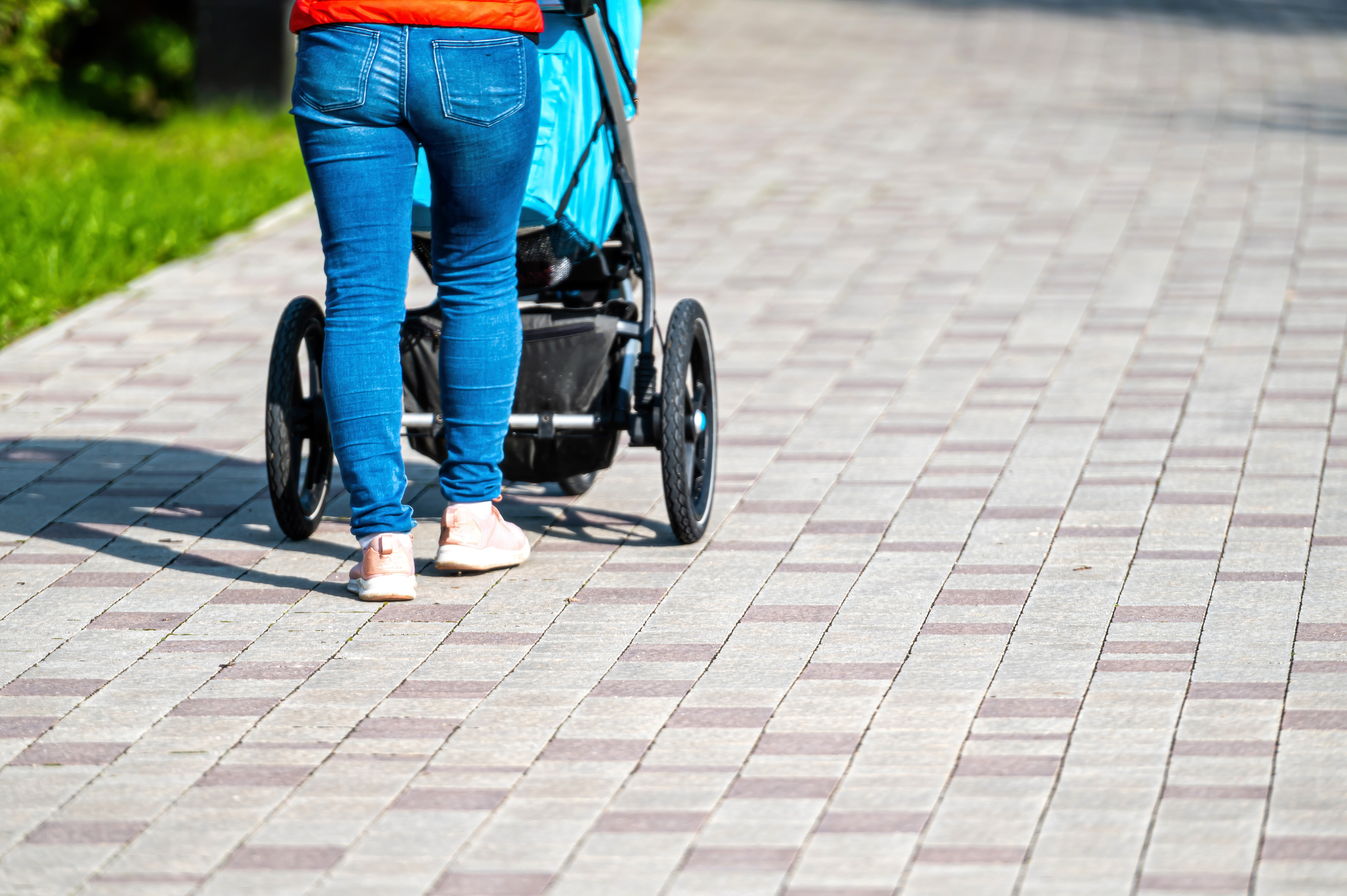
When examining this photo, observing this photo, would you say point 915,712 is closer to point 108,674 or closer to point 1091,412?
point 108,674

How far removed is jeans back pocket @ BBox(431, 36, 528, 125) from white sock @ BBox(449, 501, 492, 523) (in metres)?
0.88

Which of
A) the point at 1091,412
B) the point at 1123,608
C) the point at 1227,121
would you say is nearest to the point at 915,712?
the point at 1123,608

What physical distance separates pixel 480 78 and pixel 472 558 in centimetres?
109

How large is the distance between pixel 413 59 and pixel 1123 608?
6.25ft

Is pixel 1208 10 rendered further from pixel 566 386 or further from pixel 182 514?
pixel 182 514

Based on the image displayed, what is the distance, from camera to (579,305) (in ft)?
15.8

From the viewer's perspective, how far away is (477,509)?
166 inches

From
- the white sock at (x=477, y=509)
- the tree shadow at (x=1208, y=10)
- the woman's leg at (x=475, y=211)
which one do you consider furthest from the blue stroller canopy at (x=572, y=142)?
the tree shadow at (x=1208, y=10)

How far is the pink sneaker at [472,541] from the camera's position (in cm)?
420

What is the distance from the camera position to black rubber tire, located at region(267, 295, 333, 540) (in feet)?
14.2

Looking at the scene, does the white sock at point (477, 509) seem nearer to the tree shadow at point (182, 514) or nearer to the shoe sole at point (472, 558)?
the shoe sole at point (472, 558)

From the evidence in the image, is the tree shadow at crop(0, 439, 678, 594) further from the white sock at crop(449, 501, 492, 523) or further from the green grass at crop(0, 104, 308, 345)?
the green grass at crop(0, 104, 308, 345)

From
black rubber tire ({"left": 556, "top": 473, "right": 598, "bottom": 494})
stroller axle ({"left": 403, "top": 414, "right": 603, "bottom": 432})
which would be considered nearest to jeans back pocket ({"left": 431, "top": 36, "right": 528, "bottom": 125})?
stroller axle ({"left": 403, "top": 414, "right": 603, "bottom": 432})

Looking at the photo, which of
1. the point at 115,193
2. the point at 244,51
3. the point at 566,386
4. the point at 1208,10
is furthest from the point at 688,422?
the point at 1208,10
